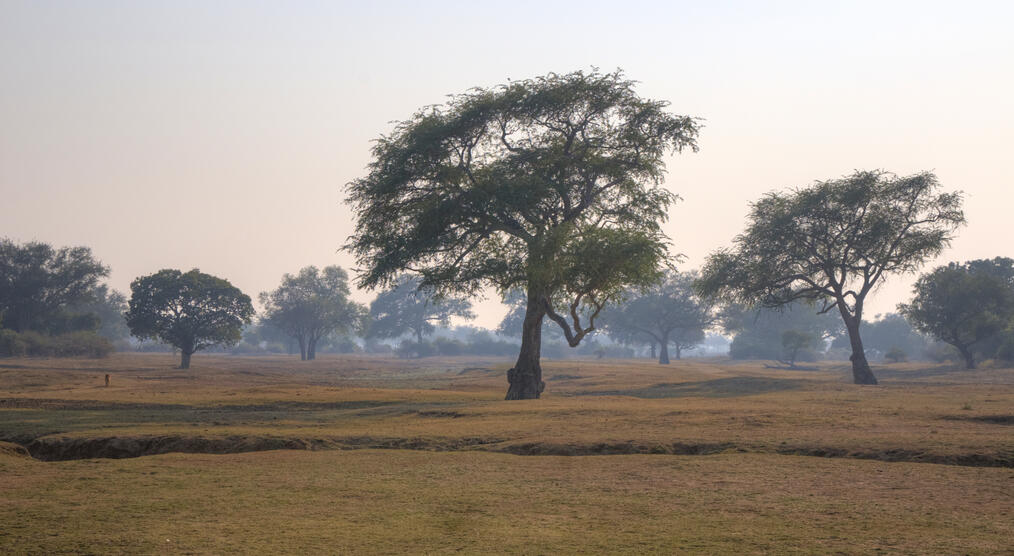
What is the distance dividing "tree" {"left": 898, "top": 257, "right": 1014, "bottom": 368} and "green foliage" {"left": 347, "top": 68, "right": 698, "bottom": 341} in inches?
1771

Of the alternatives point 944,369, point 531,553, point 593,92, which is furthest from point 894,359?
point 531,553

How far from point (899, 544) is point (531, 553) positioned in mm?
4084

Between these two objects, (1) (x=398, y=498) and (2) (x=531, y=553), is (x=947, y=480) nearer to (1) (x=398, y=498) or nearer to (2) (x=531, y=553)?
(2) (x=531, y=553)

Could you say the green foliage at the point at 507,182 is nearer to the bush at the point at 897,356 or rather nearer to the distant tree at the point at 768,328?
the bush at the point at 897,356

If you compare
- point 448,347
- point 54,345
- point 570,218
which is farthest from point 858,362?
point 448,347

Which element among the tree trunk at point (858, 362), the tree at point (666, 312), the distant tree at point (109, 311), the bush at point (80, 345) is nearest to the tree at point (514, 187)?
the tree trunk at point (858, 362)

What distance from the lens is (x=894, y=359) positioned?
329 feet

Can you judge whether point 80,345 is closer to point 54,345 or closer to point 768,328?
point 54,345

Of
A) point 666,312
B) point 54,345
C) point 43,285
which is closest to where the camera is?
point 54,345

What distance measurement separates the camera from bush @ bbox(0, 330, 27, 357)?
3012 inches

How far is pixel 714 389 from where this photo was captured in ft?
152

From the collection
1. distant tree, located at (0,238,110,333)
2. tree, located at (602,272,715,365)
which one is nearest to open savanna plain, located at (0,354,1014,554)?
distant tree, located at (0,238,110,333)

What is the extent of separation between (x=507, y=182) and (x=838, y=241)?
26.8m

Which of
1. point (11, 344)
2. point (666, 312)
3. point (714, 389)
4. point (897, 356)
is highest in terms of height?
point (666, 312)
